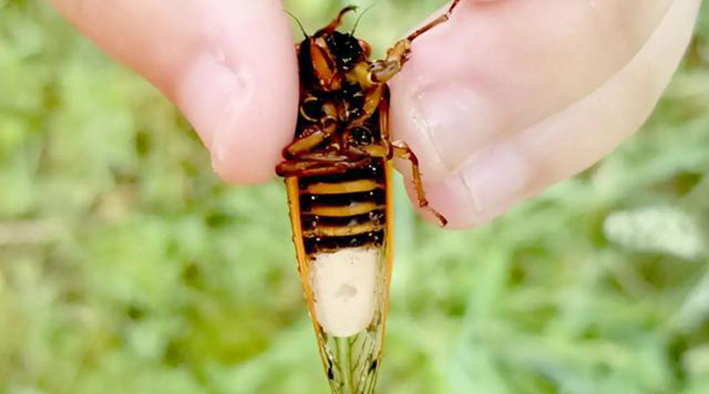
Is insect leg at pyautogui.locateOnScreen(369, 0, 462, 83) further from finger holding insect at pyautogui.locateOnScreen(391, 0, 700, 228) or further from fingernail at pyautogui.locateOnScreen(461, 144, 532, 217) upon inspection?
fingernail at pyautogui.locateOnScreen(461, 144, 532, 217)

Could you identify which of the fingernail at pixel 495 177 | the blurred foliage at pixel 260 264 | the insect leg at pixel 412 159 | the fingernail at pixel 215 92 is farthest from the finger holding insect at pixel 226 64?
the blurred foliage at pixel 260 264

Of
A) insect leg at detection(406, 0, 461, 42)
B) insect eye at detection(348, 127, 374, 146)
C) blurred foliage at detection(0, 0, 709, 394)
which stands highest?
insect leg at detection(406, 0, 461, 42)

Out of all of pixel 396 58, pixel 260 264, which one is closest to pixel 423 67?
pixel 396 58

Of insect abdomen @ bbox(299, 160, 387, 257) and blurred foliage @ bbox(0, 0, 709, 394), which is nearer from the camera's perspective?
insect abdomen @ bbox(299, 160, 387, 257)

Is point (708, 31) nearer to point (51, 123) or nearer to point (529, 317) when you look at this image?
point (529, 317)

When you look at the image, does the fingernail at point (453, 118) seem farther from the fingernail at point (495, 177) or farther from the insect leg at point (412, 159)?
the fingernail at point (495, 177)

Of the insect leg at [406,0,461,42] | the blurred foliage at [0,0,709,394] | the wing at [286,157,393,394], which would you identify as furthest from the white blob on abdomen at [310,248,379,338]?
the blurred foliage at [0,0,709,394]

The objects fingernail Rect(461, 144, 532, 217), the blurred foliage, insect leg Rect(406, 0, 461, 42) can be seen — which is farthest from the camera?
the blurred foliage

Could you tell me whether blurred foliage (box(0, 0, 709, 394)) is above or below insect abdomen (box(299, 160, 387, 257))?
below

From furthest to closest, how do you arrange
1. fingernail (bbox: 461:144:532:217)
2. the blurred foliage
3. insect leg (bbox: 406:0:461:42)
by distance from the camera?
the blurred foliage, fingernail (bbox: 461:144:532:217), insect leg (bbox: 406:0:461:42)
